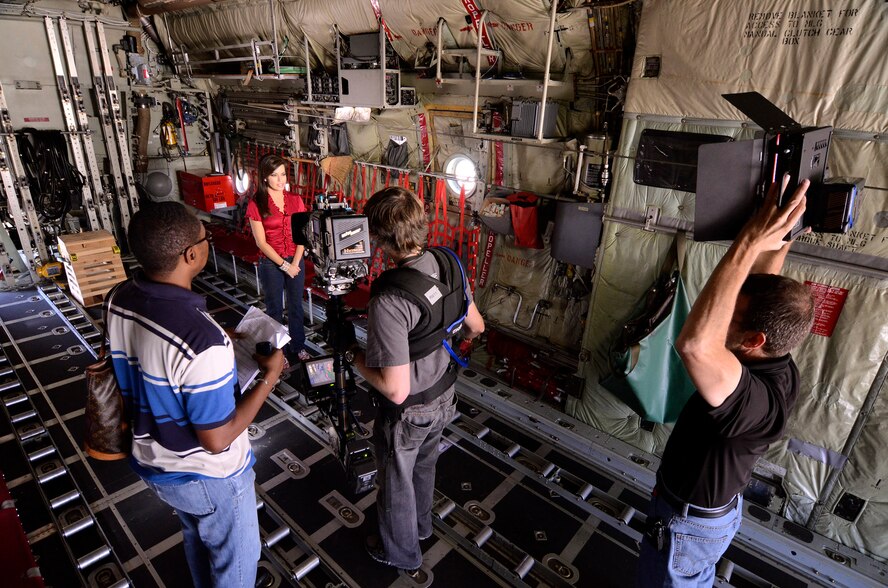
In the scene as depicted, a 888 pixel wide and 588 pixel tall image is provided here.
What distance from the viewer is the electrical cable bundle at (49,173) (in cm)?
739

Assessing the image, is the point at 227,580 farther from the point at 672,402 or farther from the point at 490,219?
the point at 490,219

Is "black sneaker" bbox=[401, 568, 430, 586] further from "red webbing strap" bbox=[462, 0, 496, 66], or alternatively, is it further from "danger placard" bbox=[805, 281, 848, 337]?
"red webbing strap" bbox=[462, 0, 496, 66]

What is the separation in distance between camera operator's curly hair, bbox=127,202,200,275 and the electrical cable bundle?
7491mm

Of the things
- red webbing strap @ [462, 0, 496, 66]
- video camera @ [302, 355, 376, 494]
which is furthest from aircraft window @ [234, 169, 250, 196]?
video camera @ [302, 355, 376, 494]

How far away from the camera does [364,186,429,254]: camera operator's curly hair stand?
243cm

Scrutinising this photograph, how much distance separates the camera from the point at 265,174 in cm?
467

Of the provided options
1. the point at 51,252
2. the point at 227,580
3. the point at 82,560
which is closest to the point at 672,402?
the point at 227,580

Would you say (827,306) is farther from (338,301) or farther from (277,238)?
(277,238)

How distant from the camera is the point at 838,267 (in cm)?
328

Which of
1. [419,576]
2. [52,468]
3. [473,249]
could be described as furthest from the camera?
[473,249]

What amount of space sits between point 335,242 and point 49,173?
7.45 meters

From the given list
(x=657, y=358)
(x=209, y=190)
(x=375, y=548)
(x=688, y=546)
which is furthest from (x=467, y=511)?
(x=209, y=190)

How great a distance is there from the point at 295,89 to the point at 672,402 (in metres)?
7.06

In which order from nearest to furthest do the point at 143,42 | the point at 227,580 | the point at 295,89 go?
the point at 227,580, the point at 295,89, the point at 143,42
